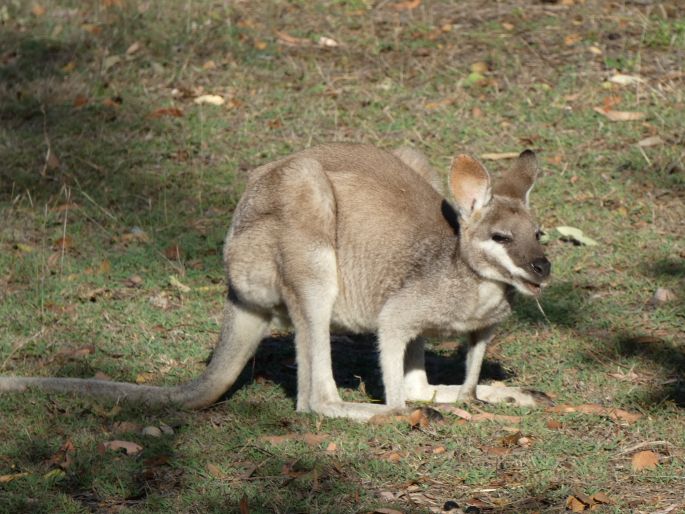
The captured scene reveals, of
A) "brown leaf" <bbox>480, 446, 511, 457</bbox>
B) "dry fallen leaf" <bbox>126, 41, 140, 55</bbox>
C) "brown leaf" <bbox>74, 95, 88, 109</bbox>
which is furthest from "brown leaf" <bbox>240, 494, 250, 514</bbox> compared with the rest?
"dry fallen leaf" <bbox>126, 41, 140, 55</bbox>

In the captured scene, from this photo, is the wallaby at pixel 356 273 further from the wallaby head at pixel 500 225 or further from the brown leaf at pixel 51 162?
the brown leaf at pixel 51 162

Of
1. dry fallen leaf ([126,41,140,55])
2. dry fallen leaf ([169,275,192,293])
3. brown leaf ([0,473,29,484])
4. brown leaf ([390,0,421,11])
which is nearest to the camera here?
brown leaf ([0,473,29,484])

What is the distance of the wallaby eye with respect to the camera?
15.3ft

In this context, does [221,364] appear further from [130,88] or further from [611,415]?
[130,88]

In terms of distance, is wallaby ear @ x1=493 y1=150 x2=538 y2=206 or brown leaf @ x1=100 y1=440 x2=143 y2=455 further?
wallaby ear @ x1=493 y1=150 x2=538 y2=206

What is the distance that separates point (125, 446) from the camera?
457 cm

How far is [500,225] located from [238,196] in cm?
316

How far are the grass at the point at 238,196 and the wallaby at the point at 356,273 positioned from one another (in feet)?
0.57

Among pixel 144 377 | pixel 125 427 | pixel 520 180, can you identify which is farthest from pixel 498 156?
pixel 125 427

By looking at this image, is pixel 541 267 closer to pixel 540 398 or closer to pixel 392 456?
pixel 540 398

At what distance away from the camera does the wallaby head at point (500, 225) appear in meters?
4.57

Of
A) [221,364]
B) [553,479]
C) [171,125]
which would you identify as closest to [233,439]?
[221,364]

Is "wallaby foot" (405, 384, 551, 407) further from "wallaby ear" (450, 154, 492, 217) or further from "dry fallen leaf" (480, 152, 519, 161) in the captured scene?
"dry fallen leaf" (480, 152, 519, 161)

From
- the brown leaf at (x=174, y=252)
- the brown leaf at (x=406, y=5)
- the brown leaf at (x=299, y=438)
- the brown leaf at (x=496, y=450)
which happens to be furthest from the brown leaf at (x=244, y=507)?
the brown leaf at (x=406, y=5)
